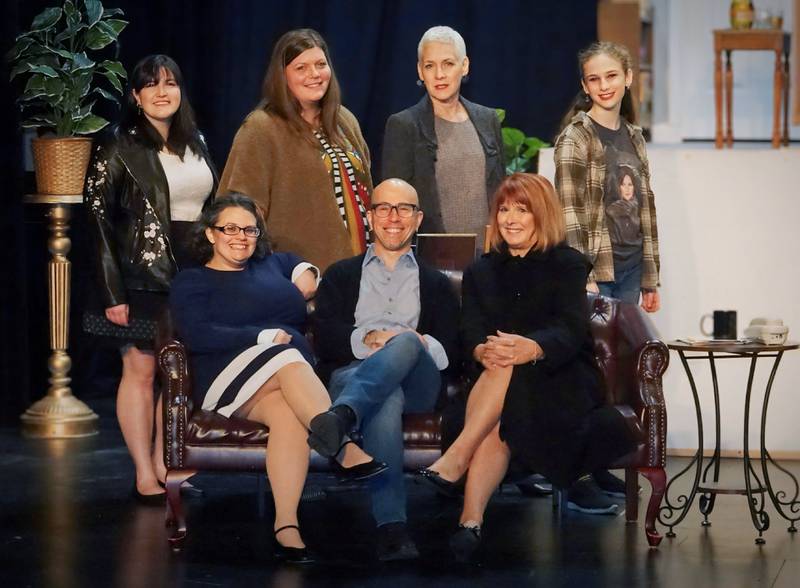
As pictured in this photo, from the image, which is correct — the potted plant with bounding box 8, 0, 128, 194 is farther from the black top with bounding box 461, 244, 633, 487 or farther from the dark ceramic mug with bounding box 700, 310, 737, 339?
the dark ceramic mug with bounding box 700, 310, 737, 339

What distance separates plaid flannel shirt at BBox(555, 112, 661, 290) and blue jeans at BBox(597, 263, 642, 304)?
0.12 m

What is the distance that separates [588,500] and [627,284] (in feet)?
2.60

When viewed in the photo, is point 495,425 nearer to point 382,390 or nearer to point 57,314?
point 382,390

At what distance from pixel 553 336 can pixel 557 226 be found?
37 cm

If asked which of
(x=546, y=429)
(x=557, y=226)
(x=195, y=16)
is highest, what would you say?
(x=195, y=16)

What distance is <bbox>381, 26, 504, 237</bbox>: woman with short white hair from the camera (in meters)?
4.89

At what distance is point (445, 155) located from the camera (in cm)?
492

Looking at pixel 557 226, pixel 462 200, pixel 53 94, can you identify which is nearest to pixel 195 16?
pixel 53 94

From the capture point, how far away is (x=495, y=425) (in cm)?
427

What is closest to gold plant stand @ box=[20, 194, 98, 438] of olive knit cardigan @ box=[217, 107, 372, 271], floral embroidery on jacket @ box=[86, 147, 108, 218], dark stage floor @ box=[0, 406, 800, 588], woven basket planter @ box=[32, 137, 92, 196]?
woven basket planter @ box=[32, 137, 92, 196]

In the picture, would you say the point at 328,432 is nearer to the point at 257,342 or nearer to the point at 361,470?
the point at 361,470

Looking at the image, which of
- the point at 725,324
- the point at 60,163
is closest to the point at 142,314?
the point at 60,163

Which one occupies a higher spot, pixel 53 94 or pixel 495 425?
pixel 53 94

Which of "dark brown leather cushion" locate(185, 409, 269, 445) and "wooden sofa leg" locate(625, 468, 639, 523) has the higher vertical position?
"dark brown leather cushion" locate(185, 409, 269, 445)
